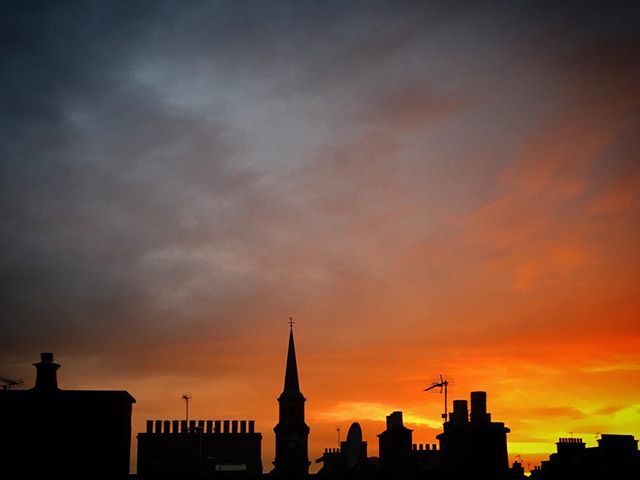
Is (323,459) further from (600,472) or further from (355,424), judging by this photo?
(600,472)

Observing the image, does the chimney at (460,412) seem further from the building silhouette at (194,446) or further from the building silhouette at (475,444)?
the building silhouette at (194,446)

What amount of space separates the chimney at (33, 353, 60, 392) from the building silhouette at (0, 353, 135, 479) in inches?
2.5

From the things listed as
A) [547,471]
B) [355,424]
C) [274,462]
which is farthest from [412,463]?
[274,462]

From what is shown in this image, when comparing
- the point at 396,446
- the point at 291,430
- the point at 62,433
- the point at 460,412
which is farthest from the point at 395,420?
the point at 291,430

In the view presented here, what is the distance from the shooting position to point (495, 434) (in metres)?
39.5

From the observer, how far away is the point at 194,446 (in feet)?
314

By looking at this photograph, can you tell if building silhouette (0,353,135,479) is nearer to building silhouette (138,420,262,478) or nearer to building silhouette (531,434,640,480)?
building silhouette (531,434,640,480)

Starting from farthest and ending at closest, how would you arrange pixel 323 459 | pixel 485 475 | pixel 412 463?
pixel 323 459
pixel 412 463
pixel 485 475

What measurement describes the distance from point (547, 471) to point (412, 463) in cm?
809

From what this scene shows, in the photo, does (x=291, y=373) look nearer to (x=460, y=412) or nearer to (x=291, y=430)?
(x=291, y=430)

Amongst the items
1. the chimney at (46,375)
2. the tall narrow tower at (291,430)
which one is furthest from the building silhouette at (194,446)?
the chimney at (46,375)

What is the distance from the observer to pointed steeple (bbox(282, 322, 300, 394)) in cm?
10088

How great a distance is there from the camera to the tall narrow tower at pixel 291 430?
94.7 m

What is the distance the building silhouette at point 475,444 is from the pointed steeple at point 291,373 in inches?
2428
